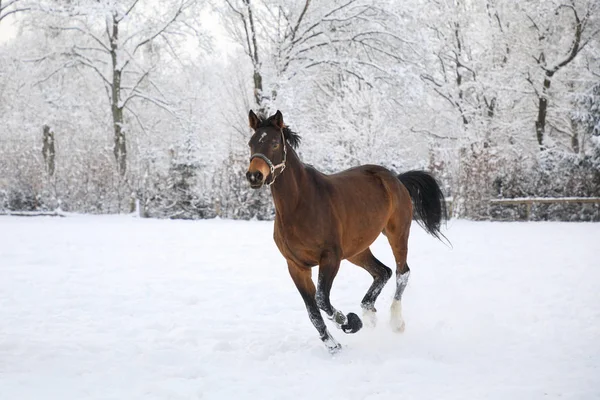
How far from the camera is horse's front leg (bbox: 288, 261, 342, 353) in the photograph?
153 inches

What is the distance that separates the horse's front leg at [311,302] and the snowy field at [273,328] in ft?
0.39

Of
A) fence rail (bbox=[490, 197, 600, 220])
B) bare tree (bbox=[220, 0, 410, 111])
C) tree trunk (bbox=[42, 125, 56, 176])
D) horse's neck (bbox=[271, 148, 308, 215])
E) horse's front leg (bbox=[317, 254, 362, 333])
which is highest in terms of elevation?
bare tree (bbox=[220, 0, 410, 111])

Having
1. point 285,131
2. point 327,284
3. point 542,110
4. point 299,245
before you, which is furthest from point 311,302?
point 542,110

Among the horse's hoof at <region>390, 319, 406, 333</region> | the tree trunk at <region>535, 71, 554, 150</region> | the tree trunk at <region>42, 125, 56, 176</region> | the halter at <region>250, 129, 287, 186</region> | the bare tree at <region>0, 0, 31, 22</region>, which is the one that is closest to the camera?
the halter at <region>250, 129, 287, 186</region>

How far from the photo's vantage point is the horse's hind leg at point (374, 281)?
4.62 m

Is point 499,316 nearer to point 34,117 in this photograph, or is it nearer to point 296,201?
point 296,201

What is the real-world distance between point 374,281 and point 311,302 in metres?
0.99

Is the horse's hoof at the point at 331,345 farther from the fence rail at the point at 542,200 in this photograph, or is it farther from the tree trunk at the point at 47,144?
the tree trunk at the point at 47,144

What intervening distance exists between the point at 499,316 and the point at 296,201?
2444mm

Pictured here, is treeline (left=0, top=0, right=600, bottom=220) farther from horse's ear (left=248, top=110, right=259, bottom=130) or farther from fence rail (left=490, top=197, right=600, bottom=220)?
horse's ear (left=248, top=110, right=259, bottom=130)

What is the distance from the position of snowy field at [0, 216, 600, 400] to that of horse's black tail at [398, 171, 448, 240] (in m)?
0.90

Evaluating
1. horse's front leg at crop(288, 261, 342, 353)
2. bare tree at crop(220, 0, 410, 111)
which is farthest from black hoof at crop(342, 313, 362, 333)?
bare tree at crop(220, 0, 410, 111)

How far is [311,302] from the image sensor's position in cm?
398

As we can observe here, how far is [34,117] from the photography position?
82.7ft
